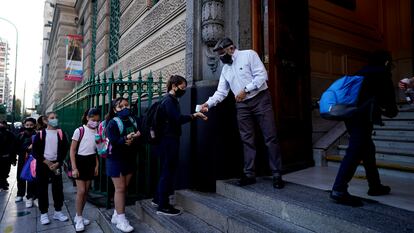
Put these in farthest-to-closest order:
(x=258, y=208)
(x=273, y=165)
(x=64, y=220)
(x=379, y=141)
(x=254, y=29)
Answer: (x=379, y=141) < (x=64, y=220) < (x=254, y=29) < (x=273, y=165) < (x=258, y=208)

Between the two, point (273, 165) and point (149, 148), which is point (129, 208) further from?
point (273, 165)

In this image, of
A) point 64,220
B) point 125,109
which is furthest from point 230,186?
point 64,220

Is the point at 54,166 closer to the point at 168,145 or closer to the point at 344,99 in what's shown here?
the point at 168,145

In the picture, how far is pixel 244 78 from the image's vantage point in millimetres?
3424

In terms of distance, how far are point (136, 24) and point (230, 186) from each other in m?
5.43

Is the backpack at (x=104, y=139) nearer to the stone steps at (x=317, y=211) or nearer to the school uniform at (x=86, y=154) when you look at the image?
the school uniform at (x=86, y=154)

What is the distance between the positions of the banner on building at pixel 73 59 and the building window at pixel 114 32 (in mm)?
4660

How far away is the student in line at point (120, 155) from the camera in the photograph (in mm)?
3430

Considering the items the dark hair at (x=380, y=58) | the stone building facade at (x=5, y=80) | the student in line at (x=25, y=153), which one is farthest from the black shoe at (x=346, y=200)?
the stone building facade at (x=5, y=80)

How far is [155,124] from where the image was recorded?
3262 mm

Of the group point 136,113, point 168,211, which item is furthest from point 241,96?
point 136,113

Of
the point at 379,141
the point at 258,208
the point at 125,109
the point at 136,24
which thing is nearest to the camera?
Answer: the point at 258,208

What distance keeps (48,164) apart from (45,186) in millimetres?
364

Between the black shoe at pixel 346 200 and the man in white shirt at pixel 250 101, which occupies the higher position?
the man in white shirt at pixel 250 101
